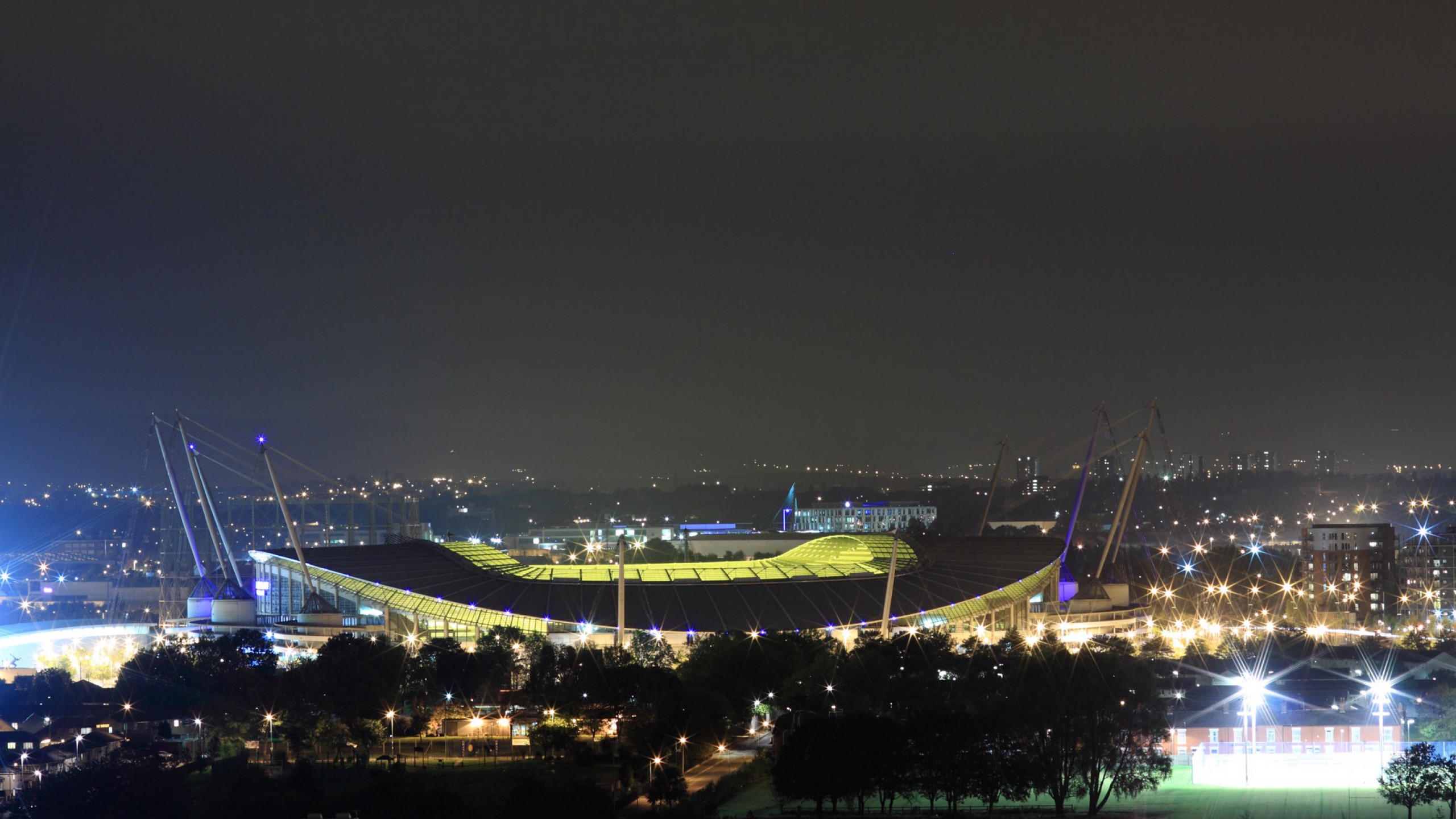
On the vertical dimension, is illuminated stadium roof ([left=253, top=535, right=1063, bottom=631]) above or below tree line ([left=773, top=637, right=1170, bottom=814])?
above

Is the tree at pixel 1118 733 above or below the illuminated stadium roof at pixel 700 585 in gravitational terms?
below

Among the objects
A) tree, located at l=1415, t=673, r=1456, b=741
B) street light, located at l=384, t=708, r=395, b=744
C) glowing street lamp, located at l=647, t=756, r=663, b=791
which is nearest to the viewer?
glowing street lamp, located at l=647, t=756, r=663, b=791

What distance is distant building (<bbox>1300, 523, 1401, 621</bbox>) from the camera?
90.5 m

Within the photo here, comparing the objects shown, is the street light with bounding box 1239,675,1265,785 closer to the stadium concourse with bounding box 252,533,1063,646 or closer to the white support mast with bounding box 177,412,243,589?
the stadium concourse with bounding box 252,533,1063,646

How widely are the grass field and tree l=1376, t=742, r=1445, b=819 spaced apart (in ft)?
0.79

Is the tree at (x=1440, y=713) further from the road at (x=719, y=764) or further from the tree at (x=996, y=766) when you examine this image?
the road at (x=719, y=764)

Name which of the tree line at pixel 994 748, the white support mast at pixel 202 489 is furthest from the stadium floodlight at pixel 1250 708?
the white support mast at pixel 202 489

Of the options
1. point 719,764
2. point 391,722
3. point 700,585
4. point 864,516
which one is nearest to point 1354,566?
point 864,516

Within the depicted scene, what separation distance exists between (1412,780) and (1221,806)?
3.93m

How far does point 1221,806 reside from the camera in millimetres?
33469

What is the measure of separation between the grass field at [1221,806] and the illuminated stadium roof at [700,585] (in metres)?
16.8

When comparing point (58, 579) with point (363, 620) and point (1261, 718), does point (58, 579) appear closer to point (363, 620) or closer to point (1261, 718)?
point (363, 620)

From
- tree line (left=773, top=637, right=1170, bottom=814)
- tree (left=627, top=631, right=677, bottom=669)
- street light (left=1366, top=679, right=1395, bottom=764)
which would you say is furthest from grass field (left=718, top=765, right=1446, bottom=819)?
tree (left=627, top=631, right=677, bottom=669)

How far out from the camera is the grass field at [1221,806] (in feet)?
107
